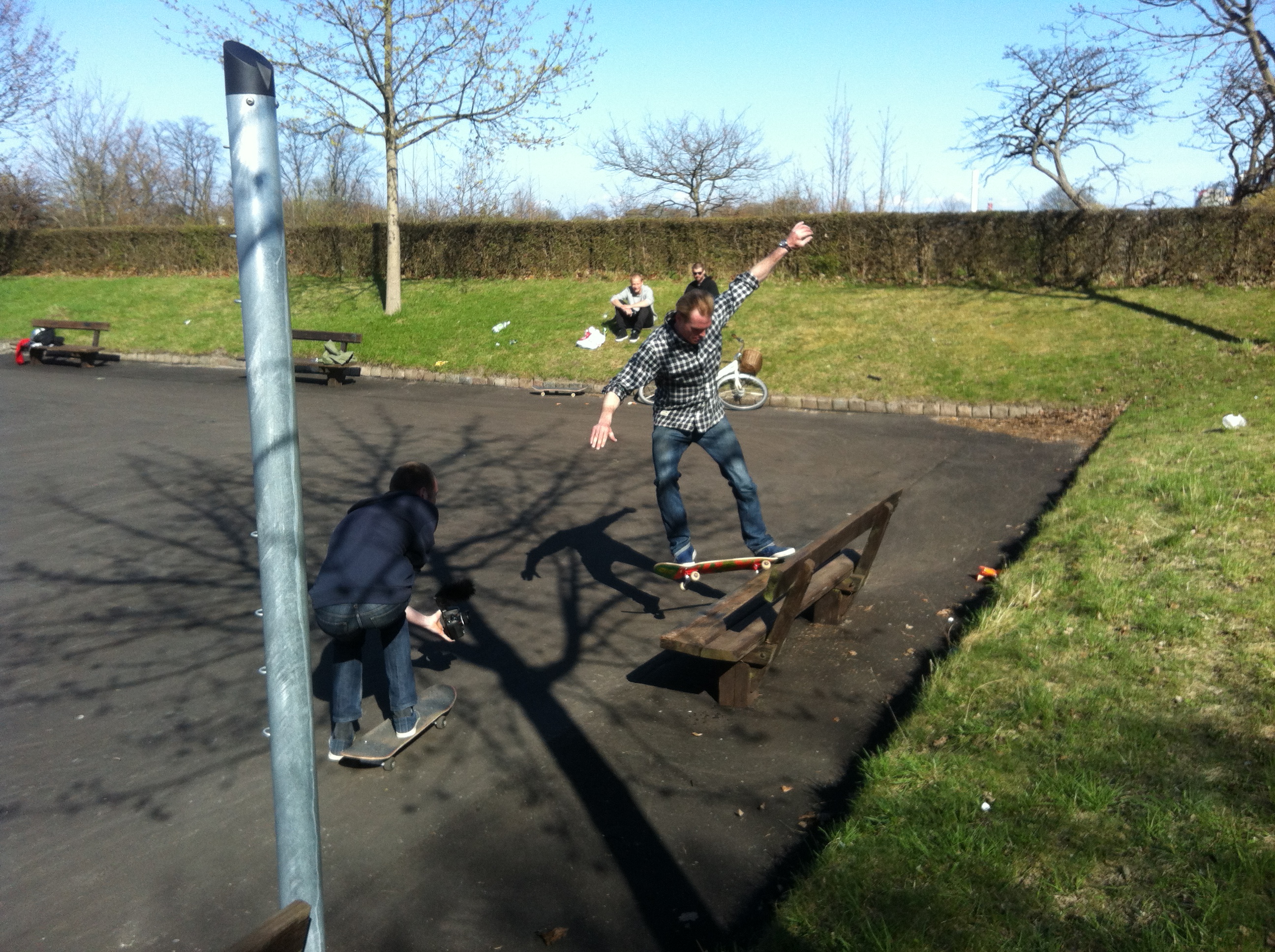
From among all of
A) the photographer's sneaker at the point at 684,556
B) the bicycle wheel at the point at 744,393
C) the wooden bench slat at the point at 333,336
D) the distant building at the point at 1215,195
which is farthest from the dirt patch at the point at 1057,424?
the distant building at the point at 1215,195

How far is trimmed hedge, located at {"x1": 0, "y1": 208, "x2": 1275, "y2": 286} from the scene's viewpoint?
1791 centimetres

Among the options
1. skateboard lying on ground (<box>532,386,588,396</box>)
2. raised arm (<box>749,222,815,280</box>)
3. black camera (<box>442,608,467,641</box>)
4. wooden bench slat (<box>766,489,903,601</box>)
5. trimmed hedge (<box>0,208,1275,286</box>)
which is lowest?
black camera (<box>442,608,467,641</box>)

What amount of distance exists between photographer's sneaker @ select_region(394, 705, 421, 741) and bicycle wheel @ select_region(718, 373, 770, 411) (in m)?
10.6

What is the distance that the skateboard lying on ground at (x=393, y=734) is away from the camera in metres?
4.73

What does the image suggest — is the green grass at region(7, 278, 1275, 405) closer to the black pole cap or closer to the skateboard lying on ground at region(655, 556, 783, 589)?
the skateboard lying on ground at region(655, 556, 783, 589)

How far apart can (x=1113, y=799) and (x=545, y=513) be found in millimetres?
6188

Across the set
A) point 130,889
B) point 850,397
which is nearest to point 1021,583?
point 130,889

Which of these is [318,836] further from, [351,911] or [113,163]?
[113,163]

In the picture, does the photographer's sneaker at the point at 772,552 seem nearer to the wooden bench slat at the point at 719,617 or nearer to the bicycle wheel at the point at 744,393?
the wooden bench slat at the point at 719,617

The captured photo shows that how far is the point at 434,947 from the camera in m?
3.45

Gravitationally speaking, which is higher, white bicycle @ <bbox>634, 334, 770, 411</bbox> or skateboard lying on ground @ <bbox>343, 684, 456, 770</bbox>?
white bicycle @ <bbox>634, 334, 770, 411</bbox>

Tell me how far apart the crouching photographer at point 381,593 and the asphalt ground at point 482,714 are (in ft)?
0.90

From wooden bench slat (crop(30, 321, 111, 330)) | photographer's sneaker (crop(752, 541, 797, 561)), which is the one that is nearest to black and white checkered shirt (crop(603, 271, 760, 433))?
photographer's sneaker (crop(752, 541, 797, 561))

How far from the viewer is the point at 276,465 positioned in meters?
1.93
